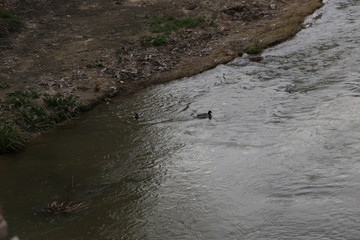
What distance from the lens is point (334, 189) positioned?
23.7 ft

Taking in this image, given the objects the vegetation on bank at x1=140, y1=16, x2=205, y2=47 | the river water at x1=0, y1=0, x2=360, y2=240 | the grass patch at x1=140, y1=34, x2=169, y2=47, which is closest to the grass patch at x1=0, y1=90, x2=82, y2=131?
the river water at x1=0, y1=0, x2=360, y2=240

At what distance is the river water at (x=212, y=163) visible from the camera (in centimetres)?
698

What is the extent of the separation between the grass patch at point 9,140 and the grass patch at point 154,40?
651 cm

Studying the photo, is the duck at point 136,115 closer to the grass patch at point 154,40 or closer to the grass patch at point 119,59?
the grass patch at point 119,59

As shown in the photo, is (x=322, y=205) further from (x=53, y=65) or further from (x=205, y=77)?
(x=53, y=65)

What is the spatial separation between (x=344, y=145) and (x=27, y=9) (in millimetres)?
14566

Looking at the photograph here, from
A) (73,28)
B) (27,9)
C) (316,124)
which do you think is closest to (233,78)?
(316,124)

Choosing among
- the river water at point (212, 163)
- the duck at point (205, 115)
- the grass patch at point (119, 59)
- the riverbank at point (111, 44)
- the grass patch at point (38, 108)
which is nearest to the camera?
the river water at point (212, 163)

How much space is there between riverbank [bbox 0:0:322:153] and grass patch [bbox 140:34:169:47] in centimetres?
3

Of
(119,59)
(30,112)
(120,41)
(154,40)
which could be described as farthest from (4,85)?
(154,40)

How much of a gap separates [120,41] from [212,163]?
838 centimetres

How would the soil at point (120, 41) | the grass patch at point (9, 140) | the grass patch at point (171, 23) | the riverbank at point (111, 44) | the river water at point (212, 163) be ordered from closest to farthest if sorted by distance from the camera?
the river water at point (212, 163)
the grass patch at point (9, 140)
the riverbank at point (111, 44)
the soil at point (120, 41)
the grass patch at point (171, 23)

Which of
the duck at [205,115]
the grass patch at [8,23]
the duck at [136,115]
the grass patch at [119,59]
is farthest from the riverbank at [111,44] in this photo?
the duck at [205,115]

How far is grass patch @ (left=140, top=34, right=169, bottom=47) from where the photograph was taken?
51.2ft
